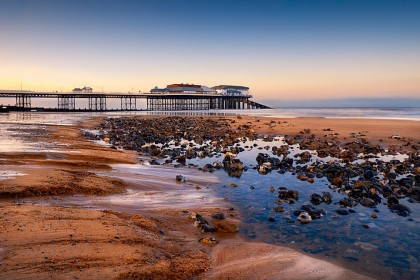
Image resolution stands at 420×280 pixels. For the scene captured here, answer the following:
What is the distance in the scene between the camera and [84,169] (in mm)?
13188

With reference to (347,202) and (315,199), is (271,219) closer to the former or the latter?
(315,199)

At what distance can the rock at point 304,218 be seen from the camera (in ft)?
28.7

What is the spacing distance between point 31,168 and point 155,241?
7181 millimetres

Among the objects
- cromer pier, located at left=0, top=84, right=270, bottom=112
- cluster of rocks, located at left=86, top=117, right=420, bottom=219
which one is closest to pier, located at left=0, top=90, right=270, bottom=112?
cromer pier, located at left=0, top=84, right=270, bottom=112

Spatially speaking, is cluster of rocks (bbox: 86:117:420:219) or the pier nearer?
cluster of rocks (bbox: 86:117:420:219)

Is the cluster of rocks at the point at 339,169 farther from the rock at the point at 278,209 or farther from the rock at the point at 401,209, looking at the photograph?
the rock at the point at 278,209

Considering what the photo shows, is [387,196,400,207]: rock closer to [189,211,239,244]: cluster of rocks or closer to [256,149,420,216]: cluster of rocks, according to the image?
[256,149,420,216]: cluster of rocks

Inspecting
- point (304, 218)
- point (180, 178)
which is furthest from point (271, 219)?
point (180, 178)

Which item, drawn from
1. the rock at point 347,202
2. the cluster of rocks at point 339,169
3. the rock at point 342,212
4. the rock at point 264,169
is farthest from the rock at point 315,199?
the rock at point 264,169

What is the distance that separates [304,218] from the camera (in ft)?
29.0

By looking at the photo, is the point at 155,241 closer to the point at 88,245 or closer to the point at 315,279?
the point at 88,245

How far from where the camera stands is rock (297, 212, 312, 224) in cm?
875

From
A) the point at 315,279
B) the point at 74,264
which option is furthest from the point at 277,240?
the point at 74,264

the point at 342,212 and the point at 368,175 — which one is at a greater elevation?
the point at 368,175
